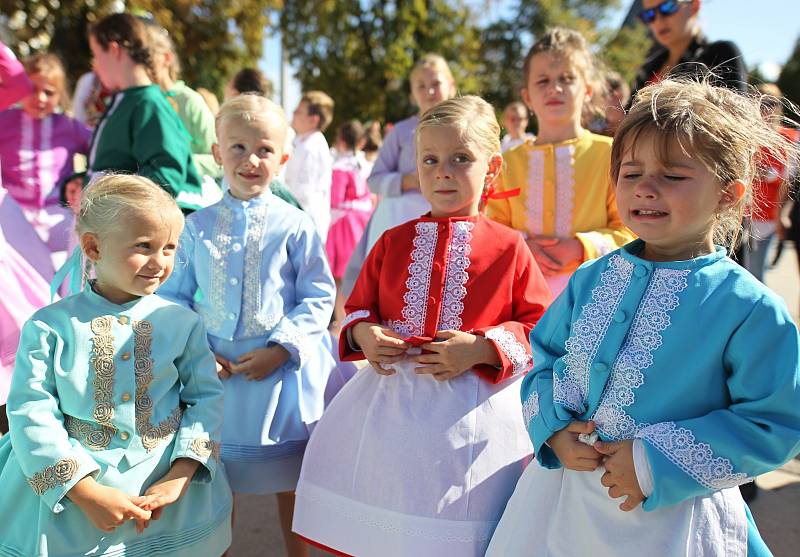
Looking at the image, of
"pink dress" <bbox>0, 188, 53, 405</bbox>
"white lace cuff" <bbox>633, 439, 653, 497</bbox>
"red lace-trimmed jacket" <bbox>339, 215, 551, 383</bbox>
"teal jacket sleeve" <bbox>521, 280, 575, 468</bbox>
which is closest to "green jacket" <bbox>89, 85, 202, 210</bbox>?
"pink dress" <bbox>0, 188, 53, 405</bbox>

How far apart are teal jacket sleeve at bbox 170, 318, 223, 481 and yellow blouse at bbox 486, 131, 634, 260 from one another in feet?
4.41

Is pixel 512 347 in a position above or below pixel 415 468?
above

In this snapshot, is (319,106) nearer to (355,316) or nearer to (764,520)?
(355,316)

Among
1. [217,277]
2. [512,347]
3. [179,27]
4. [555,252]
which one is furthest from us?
[179,27]

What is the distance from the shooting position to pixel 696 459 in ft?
5.12

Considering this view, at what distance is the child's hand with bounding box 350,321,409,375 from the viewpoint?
84.4 inches

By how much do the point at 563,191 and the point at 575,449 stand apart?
1.31 m

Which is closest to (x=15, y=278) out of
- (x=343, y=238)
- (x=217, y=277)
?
(x=217, y=277)

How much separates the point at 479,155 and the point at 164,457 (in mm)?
1306

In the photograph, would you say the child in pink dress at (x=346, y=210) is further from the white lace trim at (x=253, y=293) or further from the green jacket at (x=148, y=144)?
the white lace trim at (x=253, y=293)

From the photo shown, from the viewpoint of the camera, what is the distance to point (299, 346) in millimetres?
2447

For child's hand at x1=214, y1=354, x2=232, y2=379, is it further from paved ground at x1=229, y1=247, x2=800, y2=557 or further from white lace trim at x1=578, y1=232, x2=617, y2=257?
white lace trim at x1=578, y1=232, x2=617, y2=257

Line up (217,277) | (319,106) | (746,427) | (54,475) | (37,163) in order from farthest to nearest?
(319,106) → (37,163) → (217,277) → (54,475) → (746,427)

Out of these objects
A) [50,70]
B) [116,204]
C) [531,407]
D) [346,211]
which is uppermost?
[50,70]
